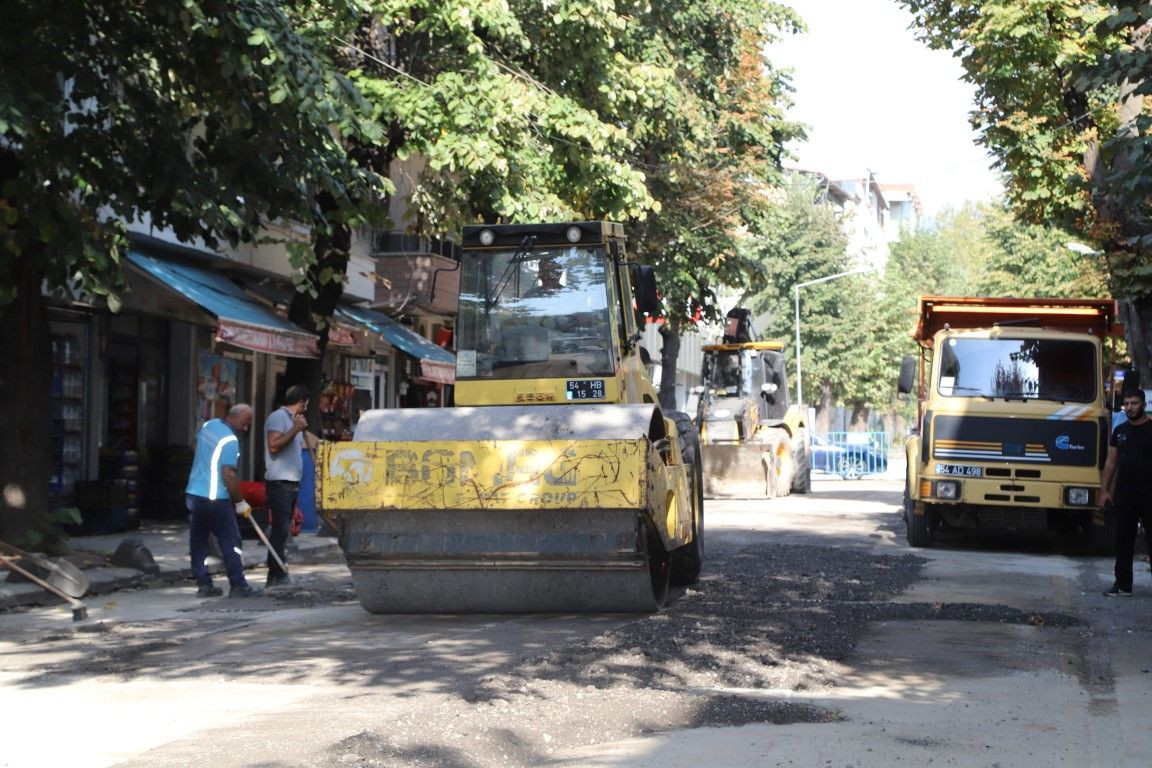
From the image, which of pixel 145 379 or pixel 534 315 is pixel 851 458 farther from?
pixel 534 315

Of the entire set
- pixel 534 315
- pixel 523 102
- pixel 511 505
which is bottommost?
pixel 511 505

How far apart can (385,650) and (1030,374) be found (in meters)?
11.4

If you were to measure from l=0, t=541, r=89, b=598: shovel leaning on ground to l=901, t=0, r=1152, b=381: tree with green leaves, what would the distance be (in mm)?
13140

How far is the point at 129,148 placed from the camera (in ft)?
51.6

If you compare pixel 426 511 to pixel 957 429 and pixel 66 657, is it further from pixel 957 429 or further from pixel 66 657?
pixel 957 429

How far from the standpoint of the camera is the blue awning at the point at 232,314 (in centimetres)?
2005

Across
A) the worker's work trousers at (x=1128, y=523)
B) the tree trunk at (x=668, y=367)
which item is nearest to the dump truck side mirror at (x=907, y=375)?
the worker's work trousers at (x=1128, y=523)

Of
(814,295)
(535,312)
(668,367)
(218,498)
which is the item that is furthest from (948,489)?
(814,295)

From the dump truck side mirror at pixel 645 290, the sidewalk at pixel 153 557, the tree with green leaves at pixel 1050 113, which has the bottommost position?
the sidewalk at pixel 153 557

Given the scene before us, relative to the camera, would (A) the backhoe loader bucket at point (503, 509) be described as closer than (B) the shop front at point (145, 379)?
Yes

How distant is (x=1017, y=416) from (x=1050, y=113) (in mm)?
6874

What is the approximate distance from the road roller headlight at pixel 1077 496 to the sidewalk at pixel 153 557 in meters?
8.49

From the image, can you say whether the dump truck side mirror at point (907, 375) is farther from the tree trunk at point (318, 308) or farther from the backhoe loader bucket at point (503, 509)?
the backhoe loader bucket at point (503, 509)

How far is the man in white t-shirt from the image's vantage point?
14953mm
